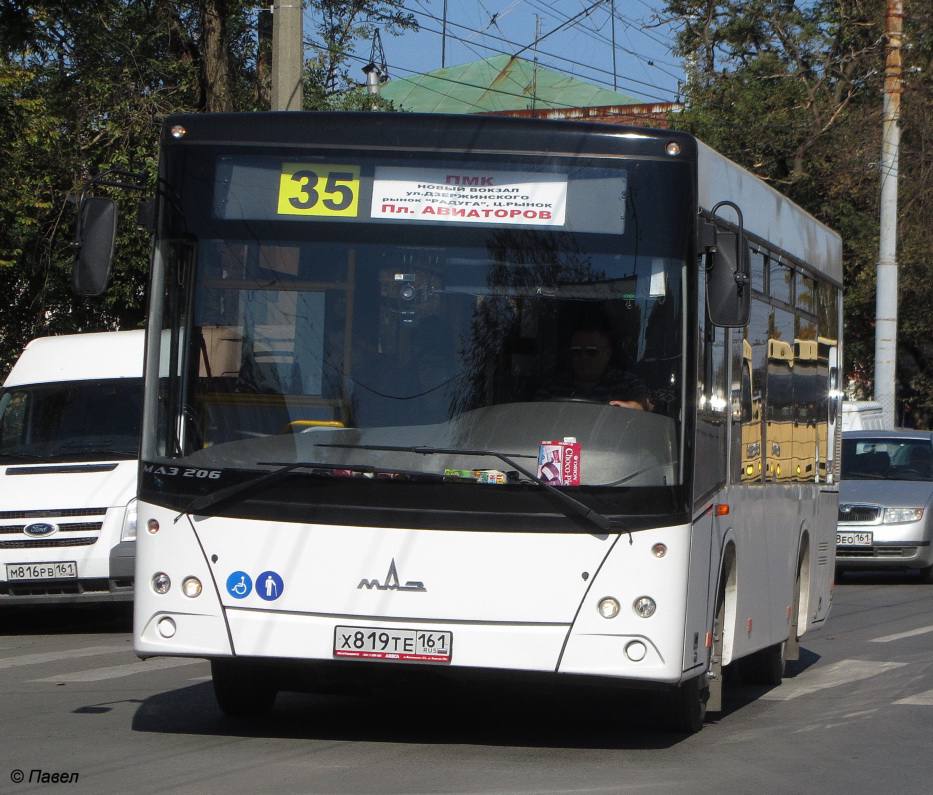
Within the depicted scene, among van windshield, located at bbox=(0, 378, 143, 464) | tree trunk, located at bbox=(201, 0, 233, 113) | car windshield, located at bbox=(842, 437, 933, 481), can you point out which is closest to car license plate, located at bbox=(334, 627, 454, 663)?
van windshield, located at bbox=(0, 378, 143, 464)

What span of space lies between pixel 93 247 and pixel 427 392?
1.67 m

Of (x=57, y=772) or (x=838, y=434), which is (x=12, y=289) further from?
(x=57, y=772)

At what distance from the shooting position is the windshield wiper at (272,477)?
721 cm

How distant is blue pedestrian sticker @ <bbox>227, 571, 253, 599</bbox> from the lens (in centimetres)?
735

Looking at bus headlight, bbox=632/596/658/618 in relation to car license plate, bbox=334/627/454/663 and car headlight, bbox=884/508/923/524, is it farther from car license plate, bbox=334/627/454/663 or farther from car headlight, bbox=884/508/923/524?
car headlight, bbox=884/508/923/524

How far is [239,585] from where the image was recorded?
7.37 meters

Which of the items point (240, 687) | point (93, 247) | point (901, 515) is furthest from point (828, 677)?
point (901, 515)

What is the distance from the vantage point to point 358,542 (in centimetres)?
726

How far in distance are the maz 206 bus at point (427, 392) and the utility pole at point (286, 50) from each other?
8560mm

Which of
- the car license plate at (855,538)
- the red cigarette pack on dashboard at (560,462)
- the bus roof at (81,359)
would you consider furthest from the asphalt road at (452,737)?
the car license plate at (855,538)

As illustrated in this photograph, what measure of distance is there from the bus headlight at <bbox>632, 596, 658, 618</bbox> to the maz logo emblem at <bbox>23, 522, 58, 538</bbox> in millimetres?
7139

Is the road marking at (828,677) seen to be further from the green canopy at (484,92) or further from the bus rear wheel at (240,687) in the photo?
the green canopy at (484,92)

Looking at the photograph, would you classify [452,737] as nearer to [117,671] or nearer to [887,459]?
[117,671]

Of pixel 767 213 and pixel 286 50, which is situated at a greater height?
pixel 286 50
